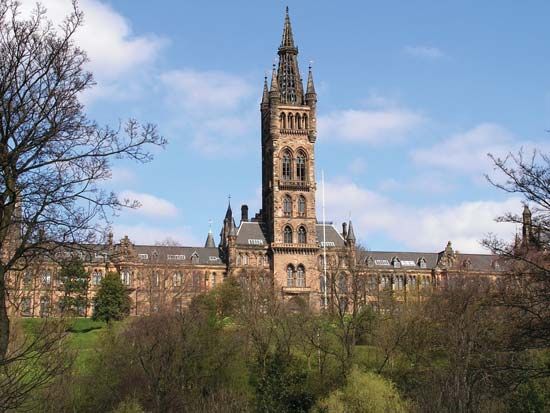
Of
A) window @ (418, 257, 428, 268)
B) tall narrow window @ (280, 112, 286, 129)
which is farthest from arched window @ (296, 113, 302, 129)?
window @ (418, 257, 428, 268)

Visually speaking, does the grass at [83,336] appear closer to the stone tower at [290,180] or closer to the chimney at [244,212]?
the stone tower at [290,180]

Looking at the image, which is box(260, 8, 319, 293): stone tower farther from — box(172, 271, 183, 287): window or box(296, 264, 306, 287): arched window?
box(172, 271, 183, 287): window

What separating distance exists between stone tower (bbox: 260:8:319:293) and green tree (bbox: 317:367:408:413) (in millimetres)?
48522

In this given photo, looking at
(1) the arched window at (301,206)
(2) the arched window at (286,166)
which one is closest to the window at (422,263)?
(1) the arched window at (301,206)

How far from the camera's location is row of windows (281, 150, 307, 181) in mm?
98312

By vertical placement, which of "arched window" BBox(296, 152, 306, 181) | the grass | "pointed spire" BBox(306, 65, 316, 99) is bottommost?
the grass

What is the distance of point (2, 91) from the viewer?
12.9 m

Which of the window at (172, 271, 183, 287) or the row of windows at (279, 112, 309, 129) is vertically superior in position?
the row of windows at (279, 112, 309, 129)

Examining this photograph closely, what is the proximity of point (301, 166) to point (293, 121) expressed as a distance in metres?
6.36

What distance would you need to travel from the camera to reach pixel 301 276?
9644cm

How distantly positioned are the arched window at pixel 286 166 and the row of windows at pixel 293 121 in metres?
3.96

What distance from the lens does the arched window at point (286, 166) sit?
98375 millimetres

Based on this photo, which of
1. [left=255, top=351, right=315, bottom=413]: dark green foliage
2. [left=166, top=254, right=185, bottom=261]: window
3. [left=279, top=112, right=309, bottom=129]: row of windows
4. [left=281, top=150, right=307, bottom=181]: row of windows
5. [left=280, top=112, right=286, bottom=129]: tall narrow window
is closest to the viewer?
[left=255, top=351, right=315, bottom=413]: dark green foliage

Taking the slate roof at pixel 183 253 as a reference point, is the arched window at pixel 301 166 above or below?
above
